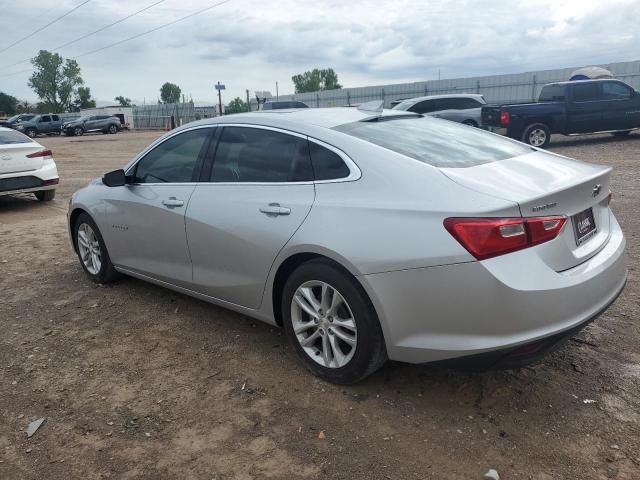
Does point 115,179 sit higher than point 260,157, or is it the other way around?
point 260,157

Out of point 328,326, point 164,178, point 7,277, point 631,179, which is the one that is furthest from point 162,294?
point 631,179

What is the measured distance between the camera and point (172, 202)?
4.06 meters

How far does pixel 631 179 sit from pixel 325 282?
8731 millimetres

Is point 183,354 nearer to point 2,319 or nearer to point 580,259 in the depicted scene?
point 2,319

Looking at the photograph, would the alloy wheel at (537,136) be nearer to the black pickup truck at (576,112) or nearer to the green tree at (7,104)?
the black pickup truck at (576,112)

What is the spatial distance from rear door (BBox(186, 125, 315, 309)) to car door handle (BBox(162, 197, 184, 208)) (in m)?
0.13

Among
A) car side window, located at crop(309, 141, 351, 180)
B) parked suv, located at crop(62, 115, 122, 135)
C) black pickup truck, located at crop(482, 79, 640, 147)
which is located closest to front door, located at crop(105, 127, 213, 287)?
car side window, located at crop(309, 141, 351, 180)

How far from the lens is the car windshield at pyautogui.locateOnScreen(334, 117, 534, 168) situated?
311cm

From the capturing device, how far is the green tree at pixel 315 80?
10156 cm

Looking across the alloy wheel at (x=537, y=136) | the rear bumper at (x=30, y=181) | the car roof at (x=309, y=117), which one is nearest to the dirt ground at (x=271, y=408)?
the car roof at (x=309, y=117)

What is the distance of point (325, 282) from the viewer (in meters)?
3.04

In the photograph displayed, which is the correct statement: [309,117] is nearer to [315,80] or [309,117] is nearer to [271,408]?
[271,408]

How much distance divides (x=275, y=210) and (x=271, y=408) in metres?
1.15

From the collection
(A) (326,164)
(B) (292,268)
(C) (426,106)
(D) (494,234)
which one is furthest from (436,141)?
(C) (426,106)
